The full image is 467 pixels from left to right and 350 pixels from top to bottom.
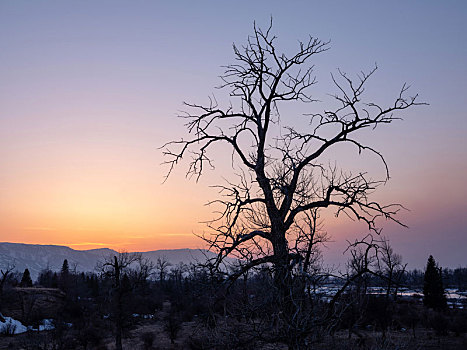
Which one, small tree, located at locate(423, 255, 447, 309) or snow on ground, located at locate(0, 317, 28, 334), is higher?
small tree, located at locate(423, 255, 447, 309)

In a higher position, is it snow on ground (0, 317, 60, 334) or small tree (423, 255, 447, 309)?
small tree (423, 255, 447, 309)

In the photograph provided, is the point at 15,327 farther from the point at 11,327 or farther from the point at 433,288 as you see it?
the point at 433,288

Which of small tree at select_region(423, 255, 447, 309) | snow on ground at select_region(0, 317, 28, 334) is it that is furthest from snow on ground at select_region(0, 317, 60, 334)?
small tree at select_region(423, 255, 447, 309)

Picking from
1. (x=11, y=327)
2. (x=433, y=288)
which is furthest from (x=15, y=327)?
(x=433, y=288)

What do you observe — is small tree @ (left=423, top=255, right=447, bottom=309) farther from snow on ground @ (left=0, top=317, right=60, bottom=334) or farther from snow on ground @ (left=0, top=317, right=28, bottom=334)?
snow on ground @ (left=0, top=317, right=28, bottom=334)

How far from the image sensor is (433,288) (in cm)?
5231

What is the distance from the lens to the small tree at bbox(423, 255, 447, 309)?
2004 inches

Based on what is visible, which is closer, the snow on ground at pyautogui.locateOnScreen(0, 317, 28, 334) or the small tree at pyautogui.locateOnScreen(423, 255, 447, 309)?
the snow on ground at pyautogui.locateOnScreen(0, 317, 28, 334)

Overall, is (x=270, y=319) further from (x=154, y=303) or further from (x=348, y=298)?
(x=154, y=303)

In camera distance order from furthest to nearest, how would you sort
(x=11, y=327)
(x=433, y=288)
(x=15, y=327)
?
1. (x=433, y=288)
2. (x=15, y=327)
3. (x=11, y=327)

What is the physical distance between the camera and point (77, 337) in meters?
31.6

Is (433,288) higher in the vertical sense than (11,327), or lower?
higher

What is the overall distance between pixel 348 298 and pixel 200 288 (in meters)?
2.67

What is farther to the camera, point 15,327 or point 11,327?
point 15,327
